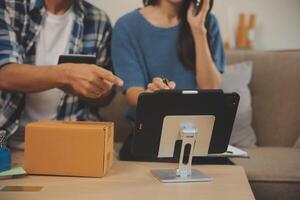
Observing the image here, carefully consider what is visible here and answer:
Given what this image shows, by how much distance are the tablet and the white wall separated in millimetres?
1258

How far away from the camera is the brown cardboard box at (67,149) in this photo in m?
1.19

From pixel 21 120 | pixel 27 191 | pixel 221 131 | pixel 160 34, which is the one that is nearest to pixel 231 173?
pixel 221 131

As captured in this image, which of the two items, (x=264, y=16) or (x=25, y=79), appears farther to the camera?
(x=264, y=16)

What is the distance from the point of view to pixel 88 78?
1282 mm

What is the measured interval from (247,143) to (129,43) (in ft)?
2.29

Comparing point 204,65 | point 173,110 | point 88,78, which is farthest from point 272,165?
point 88,78

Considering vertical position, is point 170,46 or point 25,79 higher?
point 170,46

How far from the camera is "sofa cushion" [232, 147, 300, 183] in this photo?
5.29 ft

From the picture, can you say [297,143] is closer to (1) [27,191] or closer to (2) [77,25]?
(2) [77,25]

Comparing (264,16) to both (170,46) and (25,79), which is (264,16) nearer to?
(170,46)

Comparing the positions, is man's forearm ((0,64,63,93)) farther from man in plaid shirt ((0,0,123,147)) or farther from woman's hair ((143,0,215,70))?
woman's hair ((143,0,215,70))

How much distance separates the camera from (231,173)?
49.8 inches

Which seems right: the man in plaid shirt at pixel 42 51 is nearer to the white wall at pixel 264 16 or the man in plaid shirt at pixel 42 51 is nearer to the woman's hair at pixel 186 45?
the woman's hair at pixel 186 45

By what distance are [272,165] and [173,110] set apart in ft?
2.25
